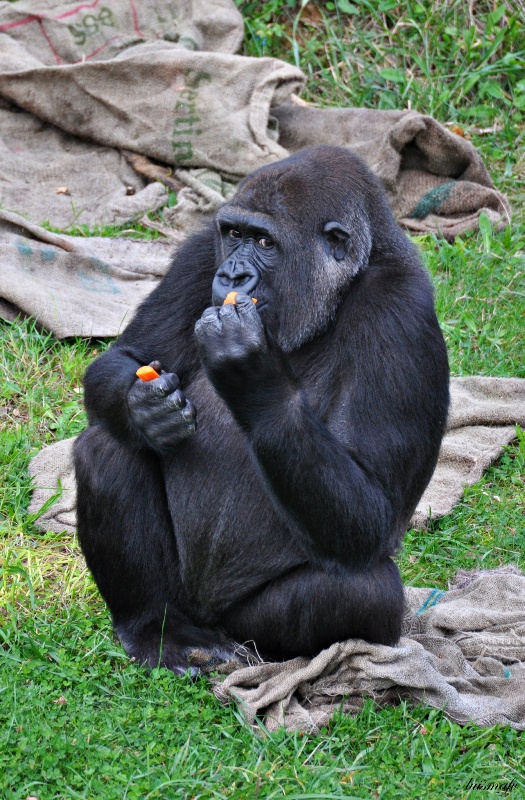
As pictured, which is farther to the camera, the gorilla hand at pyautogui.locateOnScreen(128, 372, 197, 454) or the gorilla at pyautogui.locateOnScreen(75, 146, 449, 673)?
the gorilla hand at pyautogui.locateOnScreen(128, 372, 197, 454)

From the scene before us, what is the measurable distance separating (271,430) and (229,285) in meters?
0.50

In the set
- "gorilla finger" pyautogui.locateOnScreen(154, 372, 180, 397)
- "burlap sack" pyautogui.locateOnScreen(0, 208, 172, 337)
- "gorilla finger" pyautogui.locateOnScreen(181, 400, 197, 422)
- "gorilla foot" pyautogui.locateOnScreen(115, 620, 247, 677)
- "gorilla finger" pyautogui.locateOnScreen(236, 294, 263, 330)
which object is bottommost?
"burlap sack" pyautogui.locateOnScreen(0, 208, 172, 337)

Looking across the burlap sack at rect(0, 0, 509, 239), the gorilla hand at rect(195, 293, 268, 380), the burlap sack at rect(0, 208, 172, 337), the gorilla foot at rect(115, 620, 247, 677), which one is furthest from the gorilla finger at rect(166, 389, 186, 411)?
the burlap sack at rect(0, 0, 509, 239)

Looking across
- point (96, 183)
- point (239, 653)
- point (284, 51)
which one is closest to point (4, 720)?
point (239, 653)

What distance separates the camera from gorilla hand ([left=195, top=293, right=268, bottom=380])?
10.4ft

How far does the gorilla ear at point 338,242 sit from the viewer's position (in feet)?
11.7

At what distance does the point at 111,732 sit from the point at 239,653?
63cm

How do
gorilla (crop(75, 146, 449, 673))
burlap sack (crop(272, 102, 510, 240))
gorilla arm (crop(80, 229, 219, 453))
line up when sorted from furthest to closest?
1. burlap sack (crop(272, 102, 510, 240))
2. gorilla arm (crop(80, 229, 219, 453))
3. gorilla (crop(75, 146, 449, 673))

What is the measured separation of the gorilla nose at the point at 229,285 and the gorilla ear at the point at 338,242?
298 mm

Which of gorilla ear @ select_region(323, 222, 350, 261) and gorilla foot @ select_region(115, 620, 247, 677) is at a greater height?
gorilla ear @ select_region(323, 222, 350, 261)

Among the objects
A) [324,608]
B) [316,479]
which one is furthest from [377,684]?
[316,479]

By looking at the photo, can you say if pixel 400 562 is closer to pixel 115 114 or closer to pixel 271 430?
pixel 271 430

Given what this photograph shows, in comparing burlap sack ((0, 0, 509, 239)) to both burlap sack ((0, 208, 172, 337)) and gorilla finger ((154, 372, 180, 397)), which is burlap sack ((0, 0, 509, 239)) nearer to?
burlap sack ((0, 208, 172, 337))

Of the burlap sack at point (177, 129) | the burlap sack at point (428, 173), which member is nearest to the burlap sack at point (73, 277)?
the burlap sack at point (177, 129)
